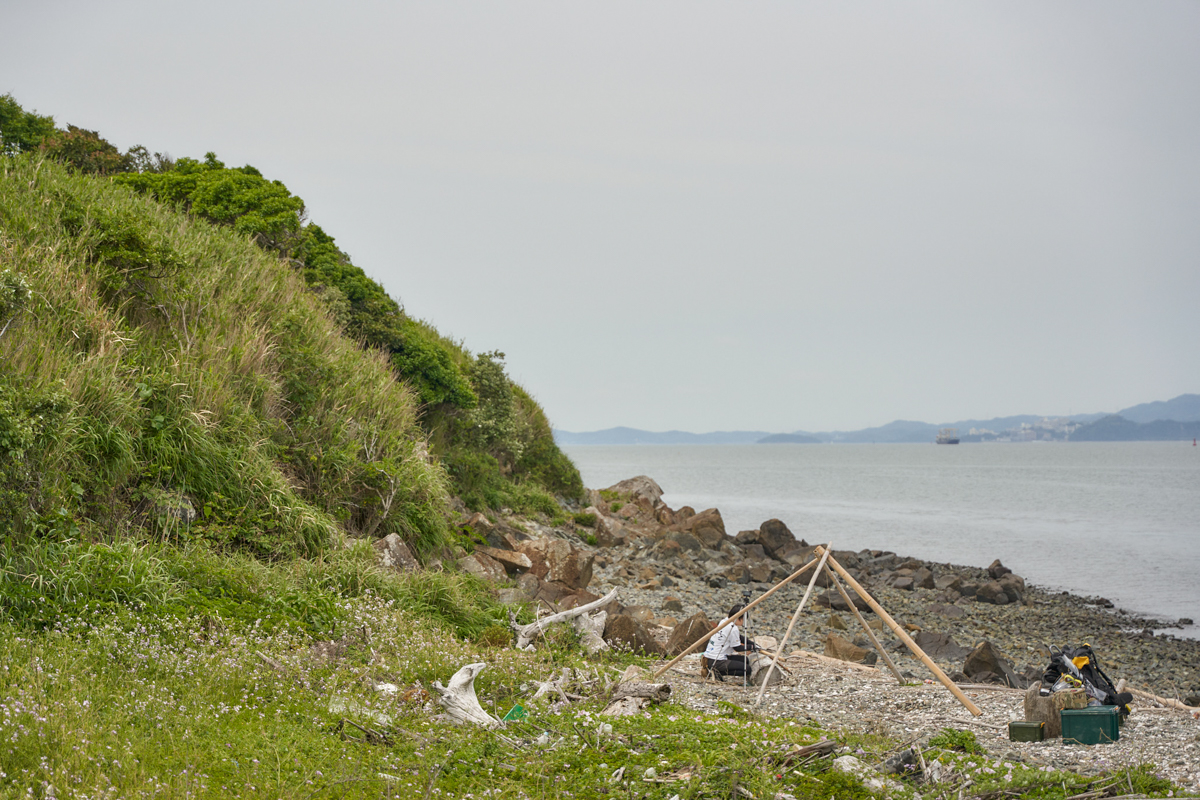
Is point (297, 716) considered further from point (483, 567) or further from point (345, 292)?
point (345, 292)

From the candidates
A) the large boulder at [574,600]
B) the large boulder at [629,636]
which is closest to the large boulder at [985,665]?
the large boulder at [629,636]

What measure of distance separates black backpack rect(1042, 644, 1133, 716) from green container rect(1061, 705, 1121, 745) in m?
0.28

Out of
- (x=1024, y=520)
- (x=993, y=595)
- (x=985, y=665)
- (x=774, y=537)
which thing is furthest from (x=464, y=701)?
(x=1024, y=520)

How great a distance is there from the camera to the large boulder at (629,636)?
1027cm

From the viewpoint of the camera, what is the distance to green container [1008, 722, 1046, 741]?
6352 mm

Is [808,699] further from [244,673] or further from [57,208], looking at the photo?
[57,208]

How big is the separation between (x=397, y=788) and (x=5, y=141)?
846 inches

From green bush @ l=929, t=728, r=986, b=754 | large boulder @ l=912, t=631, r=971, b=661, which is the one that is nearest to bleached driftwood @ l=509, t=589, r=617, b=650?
green bush @ l=929, t=728, r=986, b=754

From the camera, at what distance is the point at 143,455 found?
30.0ft

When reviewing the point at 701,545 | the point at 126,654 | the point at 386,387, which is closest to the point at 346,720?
the point at 126,654

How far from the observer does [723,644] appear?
911cm

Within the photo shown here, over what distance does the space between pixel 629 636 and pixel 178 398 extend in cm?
653

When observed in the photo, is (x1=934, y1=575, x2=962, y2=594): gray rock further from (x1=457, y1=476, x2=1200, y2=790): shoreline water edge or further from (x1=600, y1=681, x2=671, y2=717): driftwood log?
(x1=600, y1=681, x2=671, y2=717): driftwood log

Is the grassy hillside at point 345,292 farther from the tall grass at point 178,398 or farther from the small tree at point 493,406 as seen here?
the tall grass at point 178,398
